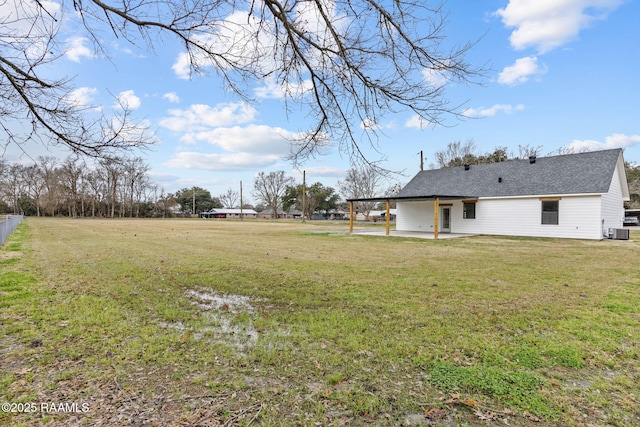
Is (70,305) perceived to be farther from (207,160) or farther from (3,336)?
(207,160)

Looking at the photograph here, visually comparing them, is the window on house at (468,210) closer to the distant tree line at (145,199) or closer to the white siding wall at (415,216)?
the white siding wall at (415,216)

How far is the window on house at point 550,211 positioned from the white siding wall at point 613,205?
1.93 m

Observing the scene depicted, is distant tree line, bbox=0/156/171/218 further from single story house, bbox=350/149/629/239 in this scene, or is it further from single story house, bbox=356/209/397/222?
single story house, bbox=350/149/629/239

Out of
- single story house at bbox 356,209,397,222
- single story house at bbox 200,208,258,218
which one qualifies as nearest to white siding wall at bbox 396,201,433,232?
single story house at bbox 356,209,397,222

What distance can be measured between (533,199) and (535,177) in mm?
1735

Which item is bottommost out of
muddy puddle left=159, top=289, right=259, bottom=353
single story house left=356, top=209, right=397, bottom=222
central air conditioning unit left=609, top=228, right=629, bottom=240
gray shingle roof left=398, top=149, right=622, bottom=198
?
muddy puddle left=159, top=289, right=259, bottom=353

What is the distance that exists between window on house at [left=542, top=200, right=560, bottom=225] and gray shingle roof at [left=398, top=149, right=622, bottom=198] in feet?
1.87

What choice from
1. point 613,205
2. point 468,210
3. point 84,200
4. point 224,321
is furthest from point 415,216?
point 84,200

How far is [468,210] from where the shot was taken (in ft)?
66.2

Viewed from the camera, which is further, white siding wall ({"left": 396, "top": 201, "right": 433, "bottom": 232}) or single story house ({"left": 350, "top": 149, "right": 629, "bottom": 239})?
white siding wall ({"left": 396, "top": 201, "right": 433, "bottom": 232})

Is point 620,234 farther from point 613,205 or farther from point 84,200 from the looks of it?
point 84,200

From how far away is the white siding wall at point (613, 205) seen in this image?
53.7ft

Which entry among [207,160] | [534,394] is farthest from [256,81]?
[207,160]

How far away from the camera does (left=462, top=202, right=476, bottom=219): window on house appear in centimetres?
1991
